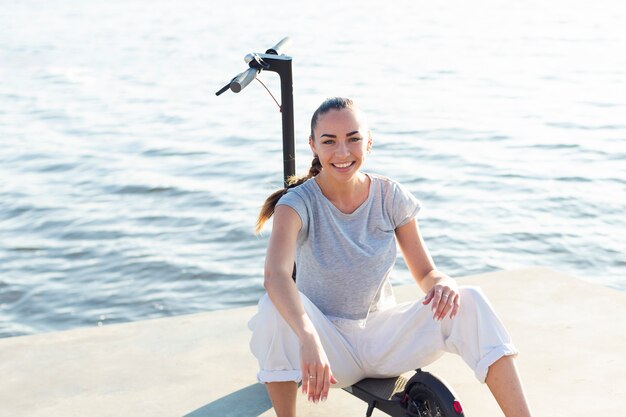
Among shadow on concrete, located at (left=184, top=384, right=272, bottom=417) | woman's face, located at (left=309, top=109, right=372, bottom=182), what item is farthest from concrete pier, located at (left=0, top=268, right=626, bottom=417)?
woman's face, located at (left=309, top=109, right=372, bottom=182)

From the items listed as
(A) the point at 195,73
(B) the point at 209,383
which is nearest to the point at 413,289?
(B) the point at 209,383

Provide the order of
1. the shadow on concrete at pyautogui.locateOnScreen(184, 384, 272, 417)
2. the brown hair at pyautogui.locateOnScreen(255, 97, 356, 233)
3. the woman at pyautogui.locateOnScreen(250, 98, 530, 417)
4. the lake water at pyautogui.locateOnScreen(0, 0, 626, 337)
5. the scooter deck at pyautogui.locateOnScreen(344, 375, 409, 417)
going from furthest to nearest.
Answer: the lake water at pyautogui.locateOnScreen(0, 0, 626, 337), the shadow on concrete at pyautogui.locateOnScreen(184, 384, 272, 417), the brown hair at pyautogui.locateOnScreen(255, 97, 356, 233), the scooter deck at pyautogui.locateOnScreen(344, 375, 409, 417), the woman at pyautogui.locateOnScreen(250, 98, 530, 417)

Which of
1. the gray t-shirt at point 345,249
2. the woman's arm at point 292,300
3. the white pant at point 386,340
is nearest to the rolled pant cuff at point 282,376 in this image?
the white pant at point 386,340

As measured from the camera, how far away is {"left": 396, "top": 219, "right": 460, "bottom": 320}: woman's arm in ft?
8.65

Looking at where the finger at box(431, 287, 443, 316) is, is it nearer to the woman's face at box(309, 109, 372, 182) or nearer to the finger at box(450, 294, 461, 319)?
the finger at box(450, 294, 461, 319)

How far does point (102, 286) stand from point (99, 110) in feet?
17.7

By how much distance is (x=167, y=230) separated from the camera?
276 inches

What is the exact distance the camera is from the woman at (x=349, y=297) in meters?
2.60

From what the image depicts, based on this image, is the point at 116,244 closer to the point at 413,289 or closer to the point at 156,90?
the point at 413,289

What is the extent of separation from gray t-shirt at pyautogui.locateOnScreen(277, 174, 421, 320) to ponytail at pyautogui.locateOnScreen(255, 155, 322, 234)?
73 mm

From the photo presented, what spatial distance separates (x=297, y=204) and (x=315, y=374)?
1.72ft

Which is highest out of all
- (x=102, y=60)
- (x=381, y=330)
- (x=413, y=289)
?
(x=381, y=330)

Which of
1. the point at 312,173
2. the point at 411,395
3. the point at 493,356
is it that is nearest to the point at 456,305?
the point at 493,356

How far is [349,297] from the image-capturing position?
2.87 metres
